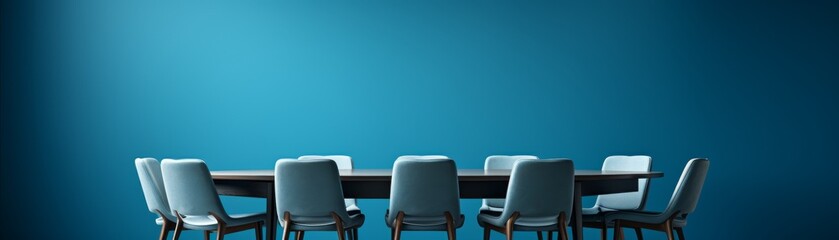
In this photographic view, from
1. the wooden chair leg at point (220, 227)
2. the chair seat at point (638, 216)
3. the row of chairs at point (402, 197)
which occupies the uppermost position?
the row of chairs at point (402, 197)

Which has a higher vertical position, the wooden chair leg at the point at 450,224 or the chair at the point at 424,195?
the chair at the point at 424,195

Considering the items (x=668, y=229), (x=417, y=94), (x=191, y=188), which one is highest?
(x=417, y=94)

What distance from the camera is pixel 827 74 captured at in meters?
6.00

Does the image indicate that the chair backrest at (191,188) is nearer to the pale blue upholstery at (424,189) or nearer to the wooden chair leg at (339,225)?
the wooden chair leg at (339,225)

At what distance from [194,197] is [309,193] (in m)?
0.60

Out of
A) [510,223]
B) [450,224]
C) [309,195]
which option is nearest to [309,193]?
[309,195]

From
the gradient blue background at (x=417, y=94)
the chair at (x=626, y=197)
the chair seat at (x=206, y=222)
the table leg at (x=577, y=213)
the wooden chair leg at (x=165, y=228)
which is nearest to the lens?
the table leg at (x=577, y=213)

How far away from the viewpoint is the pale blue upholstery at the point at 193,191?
3826mm

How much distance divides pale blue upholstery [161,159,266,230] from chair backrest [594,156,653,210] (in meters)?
2.47

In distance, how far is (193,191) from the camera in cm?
386

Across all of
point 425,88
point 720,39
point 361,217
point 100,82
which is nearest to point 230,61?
point 100,82

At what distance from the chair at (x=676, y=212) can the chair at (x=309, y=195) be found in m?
1.60

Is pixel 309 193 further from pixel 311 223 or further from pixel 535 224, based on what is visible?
pixel 535 224

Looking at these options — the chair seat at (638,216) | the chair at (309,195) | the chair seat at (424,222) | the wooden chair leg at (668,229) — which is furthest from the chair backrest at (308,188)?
the wooden chair leg at (668,229)
